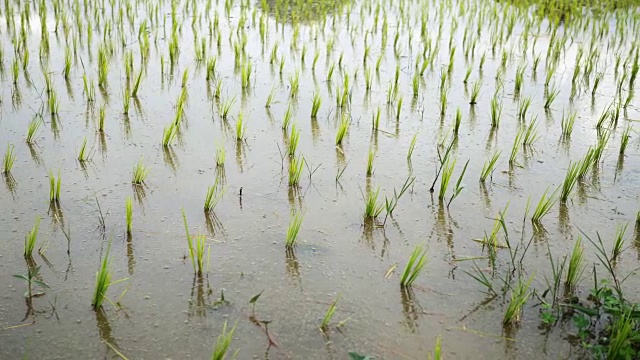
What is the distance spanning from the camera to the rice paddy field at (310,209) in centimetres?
162

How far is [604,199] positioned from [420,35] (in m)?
3.34

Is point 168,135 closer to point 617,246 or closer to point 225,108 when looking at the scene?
point 225,108

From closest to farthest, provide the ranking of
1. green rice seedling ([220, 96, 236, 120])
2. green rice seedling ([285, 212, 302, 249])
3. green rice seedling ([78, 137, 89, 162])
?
1. green rice seedling ([285, 212, 302, 249])
2. green rice seedling ([78, 137, 89, 162])
3. green rice seedling ([220, 96, 236, 120])

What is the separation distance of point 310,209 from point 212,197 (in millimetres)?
394

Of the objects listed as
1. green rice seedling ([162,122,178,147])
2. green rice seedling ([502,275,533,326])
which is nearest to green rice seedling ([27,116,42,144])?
green rice seedling ([162,122,178,147])

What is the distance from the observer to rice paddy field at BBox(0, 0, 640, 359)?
162 centimetres

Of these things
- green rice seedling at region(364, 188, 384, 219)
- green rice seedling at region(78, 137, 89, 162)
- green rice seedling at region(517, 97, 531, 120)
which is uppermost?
green rice seedling at region(517, 97, 531, 120)

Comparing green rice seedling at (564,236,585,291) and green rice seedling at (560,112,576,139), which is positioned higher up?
green rice seedling at (560,112,576,139)

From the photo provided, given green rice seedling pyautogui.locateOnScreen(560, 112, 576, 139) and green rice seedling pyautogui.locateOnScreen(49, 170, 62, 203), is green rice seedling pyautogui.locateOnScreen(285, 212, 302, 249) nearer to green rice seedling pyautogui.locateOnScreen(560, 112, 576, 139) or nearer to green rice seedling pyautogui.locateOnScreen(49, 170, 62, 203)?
green rice seedling pyautogui.locateOnScreen(49, 170, 62, 203)

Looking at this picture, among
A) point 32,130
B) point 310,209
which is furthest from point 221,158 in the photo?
point 32,130

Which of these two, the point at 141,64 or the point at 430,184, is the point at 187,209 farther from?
the point at 141,64

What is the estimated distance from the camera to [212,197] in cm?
234

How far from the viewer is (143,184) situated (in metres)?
2.44

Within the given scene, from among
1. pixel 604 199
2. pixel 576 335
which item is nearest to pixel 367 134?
pixel 604 199
